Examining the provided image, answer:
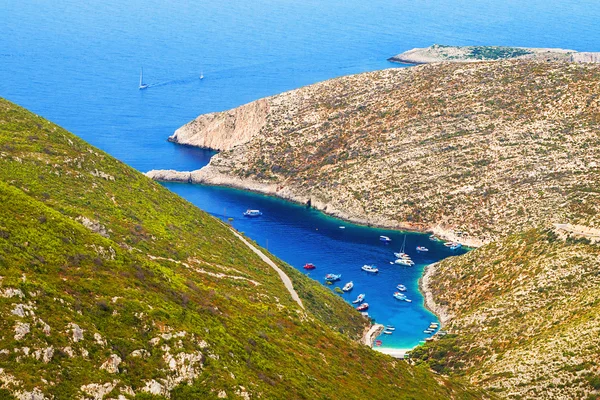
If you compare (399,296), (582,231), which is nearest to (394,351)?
(399,296)

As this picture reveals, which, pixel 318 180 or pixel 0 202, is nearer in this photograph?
pixel 0 202

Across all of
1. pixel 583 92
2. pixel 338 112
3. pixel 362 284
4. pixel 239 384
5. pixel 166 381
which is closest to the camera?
pixel 166 381

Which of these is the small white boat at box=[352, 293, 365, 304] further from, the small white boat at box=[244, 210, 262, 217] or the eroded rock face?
the eroded rock face

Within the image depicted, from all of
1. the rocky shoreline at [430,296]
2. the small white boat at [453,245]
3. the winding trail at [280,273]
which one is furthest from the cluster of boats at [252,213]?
the winding trail at [280,273]

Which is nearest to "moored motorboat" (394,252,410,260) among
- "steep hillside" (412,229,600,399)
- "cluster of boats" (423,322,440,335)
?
"steep hillside" (412,229,600,399)

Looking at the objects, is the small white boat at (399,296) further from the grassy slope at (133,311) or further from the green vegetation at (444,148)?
the grassy slope at (133,311)

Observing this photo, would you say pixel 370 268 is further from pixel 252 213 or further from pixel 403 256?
pixel 252 213

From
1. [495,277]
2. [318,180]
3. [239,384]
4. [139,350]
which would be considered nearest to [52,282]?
[139,350]

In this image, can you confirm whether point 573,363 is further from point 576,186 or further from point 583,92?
point 583,92
